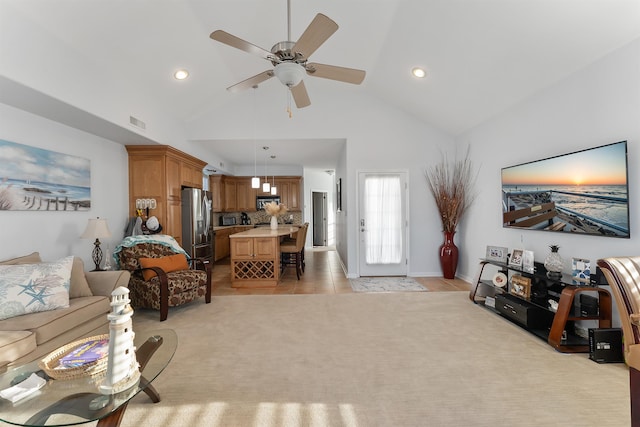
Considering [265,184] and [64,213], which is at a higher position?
[265,184]

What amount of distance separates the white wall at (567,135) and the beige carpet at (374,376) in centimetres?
106

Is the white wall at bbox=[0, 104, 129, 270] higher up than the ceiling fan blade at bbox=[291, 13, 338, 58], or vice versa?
the ceiling fan blade at bbox=[291, 13, 338, 58]

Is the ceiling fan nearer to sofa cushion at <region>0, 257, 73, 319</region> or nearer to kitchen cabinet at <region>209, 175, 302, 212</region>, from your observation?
sofa cushion at <region>0, 257, 73, 319</region>

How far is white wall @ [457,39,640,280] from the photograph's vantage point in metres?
2.31

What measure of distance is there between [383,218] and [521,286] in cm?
250

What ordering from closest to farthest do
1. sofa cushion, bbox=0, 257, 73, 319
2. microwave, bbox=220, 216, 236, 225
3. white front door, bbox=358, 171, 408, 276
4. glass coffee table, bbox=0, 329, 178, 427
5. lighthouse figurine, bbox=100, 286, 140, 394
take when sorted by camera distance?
glass coffee table, bbox=0, 329, 178, 427 < lighthouse figurine, bbox=100, 286, 140, 394 < sofa cushion, bbox=0, 257, 73, 319 < white front door, bbox=358, 171, 408, 276 < microwave, bbox=220, 216, 236, 225

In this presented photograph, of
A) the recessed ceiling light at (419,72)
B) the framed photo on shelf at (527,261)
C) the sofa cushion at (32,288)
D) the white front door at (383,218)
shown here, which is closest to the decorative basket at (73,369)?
the sofa cushion at (32,288)

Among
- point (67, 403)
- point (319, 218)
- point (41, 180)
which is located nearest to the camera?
point (67, 403)

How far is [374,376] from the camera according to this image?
213 cm

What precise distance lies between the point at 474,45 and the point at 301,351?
11.8 feet

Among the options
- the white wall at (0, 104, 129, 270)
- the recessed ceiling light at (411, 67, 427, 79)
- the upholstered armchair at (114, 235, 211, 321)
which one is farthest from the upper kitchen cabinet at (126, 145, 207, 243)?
the recessed ceiling light at (411, 67, 427, 79)

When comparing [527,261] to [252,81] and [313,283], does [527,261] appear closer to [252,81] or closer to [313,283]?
[313,283]

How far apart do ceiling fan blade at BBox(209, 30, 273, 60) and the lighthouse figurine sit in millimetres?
1785

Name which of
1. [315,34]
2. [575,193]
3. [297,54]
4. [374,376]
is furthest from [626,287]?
[297,54]
